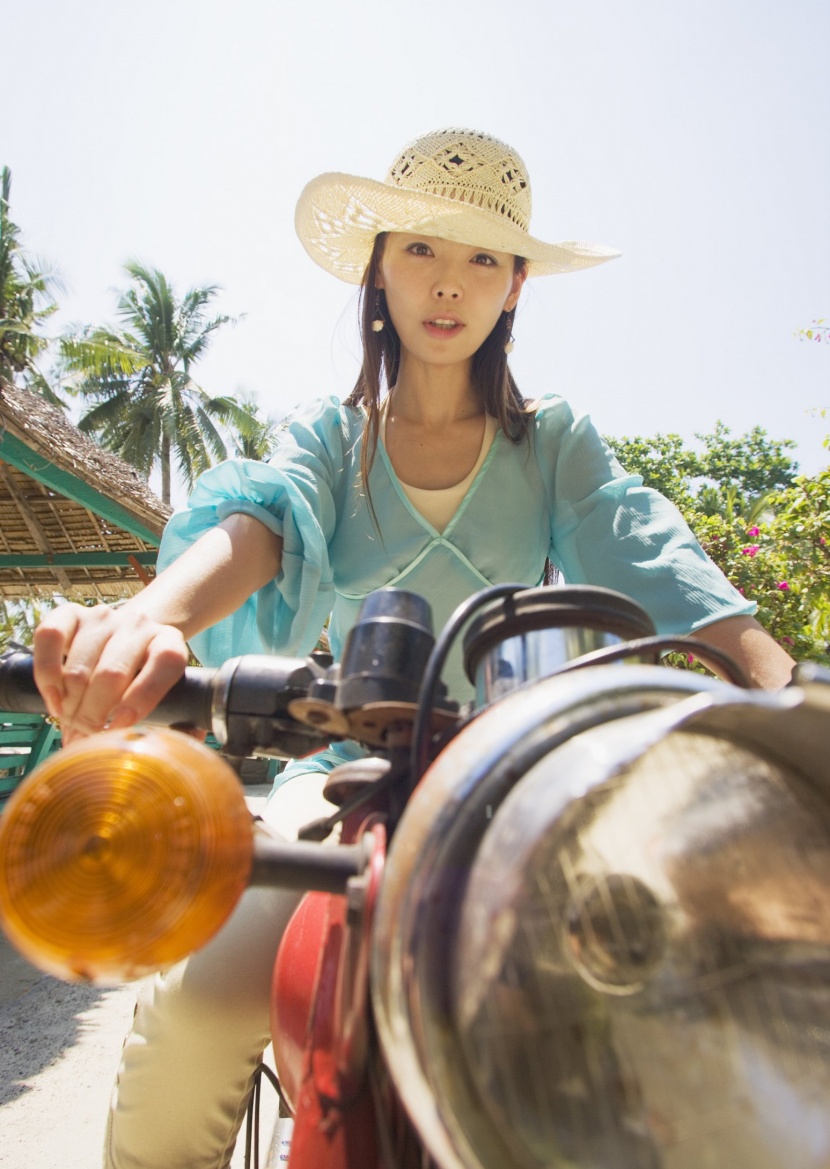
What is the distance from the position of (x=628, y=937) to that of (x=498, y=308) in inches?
58.2

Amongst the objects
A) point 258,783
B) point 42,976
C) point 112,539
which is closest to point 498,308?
point 42,976

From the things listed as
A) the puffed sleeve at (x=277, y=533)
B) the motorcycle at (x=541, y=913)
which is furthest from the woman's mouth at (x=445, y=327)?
the motorcycle at (x=541, y=913)

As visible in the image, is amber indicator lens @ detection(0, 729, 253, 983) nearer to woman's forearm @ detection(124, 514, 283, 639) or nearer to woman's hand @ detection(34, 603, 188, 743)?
woman's hand @ detection(34, 603, 188, 743)

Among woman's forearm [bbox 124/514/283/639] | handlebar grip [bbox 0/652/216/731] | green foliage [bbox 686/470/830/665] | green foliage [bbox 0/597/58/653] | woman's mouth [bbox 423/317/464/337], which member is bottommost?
handlebar grip [bbox 0/652/216/731]

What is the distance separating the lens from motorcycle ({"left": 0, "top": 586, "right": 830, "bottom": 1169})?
0.41 meters

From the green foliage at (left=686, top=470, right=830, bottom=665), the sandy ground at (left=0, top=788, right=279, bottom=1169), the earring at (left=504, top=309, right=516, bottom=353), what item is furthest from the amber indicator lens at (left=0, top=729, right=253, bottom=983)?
the green foliage at (left=686, top=470, right=830, bottom=665)

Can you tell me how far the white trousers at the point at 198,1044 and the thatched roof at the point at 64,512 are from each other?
5352 mm

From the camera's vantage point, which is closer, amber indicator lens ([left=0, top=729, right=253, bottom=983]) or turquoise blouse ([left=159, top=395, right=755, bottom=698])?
amber indicator lens ([left=0, top=729, right=253, bottom=983])

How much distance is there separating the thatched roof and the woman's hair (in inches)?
177

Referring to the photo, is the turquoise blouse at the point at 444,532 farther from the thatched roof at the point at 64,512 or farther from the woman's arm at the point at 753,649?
the thatched roof at the point at 64,512

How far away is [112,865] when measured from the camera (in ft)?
1.56

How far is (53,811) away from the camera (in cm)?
49

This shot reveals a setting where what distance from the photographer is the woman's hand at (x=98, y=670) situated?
77 cm

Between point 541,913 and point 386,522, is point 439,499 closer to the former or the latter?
point 386,522
